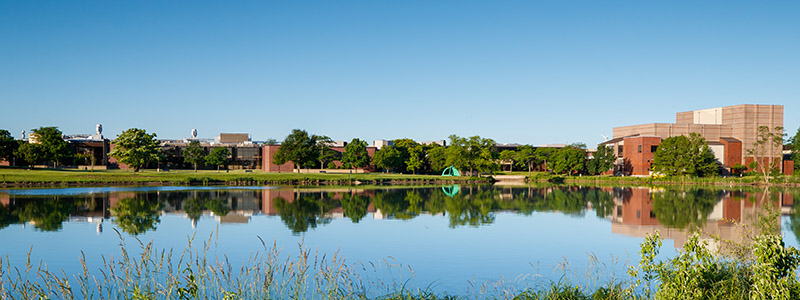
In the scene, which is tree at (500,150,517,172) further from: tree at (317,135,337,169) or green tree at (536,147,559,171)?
tree at (317,135,337,169)

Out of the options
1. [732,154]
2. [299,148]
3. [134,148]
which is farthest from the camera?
[732,154]

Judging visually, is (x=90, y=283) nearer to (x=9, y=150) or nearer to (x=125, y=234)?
(x=125, y=234)

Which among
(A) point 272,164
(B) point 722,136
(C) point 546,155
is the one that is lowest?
A: (A) point 272,164

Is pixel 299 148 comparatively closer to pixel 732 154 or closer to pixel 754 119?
pixel 732 154

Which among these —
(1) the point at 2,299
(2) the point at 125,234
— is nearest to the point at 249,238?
(2) the point at 125,234

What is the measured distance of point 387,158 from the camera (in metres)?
94.9

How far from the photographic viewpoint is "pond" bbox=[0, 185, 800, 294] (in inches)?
552

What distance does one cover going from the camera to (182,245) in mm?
17719

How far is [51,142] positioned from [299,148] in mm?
32339

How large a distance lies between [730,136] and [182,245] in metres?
102

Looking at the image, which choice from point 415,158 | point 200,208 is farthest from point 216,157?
point 200,208

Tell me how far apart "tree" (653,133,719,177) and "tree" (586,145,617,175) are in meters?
11.5

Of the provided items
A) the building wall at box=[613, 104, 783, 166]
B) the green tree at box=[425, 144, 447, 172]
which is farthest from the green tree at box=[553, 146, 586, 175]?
the green tree at box=[425, 144, 447, 172]

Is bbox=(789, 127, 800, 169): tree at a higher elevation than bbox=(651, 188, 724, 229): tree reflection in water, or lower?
higher
